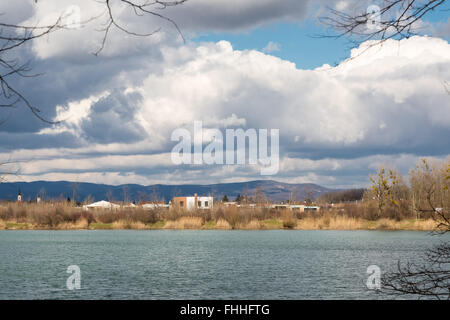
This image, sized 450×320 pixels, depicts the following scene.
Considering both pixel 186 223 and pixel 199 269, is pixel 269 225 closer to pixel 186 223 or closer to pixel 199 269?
pixel 186 223

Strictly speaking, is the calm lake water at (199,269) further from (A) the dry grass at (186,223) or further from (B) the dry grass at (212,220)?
(A) the dry grass at (186,223)

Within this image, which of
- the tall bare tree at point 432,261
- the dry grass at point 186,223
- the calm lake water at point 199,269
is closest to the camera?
the tall bare tree at point 432,261

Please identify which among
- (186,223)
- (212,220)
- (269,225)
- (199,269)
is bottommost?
(199,269)

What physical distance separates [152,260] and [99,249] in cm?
924

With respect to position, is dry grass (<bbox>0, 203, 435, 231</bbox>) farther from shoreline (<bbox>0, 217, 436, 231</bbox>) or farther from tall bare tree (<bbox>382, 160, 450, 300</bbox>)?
tall bare tree (<bbox>382, 160, 450, 300</bbox>)

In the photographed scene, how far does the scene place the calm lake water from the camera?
19.3 m

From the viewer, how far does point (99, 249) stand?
38.4 meters

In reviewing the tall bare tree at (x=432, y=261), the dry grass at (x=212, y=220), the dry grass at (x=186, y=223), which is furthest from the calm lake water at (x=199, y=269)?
the dry grass at (x=186, y=223)

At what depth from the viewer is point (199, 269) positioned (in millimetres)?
26219

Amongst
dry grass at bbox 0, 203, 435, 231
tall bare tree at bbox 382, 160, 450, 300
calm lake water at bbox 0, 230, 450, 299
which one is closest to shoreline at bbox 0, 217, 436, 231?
dry grass at bbox 0, 203, 435, 231

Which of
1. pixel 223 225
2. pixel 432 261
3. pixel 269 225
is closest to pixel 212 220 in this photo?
pixel 223 225

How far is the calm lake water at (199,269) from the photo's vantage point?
1931 centimetres

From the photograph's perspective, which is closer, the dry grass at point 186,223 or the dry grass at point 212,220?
the dry grass at point 212,220
